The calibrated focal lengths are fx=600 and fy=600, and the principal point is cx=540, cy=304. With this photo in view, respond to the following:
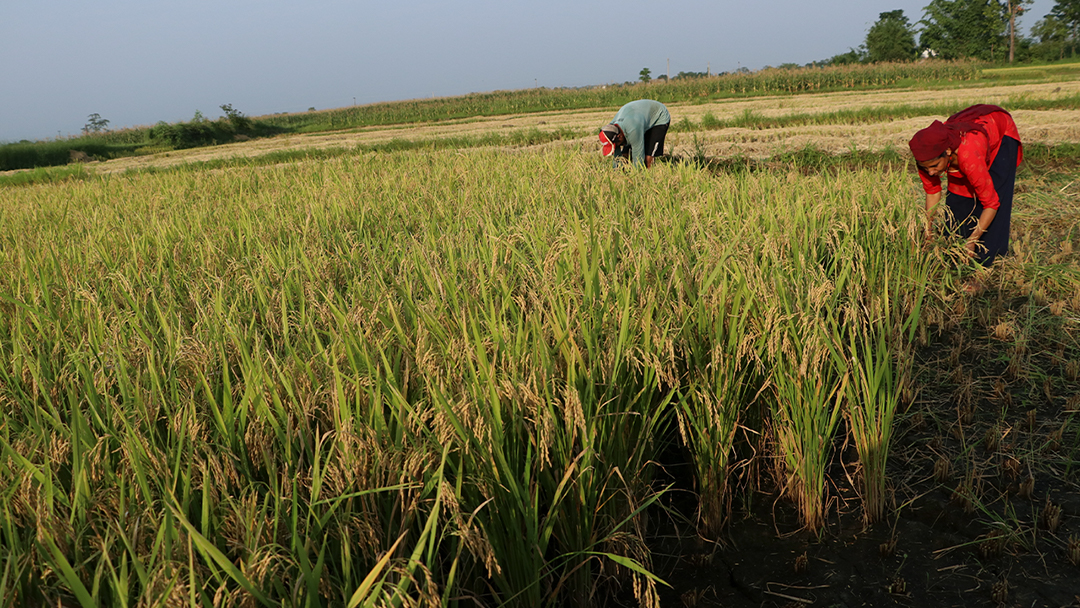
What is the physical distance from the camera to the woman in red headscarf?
127 inches

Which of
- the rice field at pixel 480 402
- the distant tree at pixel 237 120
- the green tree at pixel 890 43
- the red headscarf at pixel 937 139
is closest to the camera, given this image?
the rice field at pixel 480 402

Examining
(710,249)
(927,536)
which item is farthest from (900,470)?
(710,249)

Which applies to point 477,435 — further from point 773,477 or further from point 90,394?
point 773,477

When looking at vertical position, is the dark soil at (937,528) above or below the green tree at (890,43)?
below

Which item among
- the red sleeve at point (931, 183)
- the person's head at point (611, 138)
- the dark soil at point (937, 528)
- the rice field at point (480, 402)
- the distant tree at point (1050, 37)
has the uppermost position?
the distant tree at point (1050, 37)

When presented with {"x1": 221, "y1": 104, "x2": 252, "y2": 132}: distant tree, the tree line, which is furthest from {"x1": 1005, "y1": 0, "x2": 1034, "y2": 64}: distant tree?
{"x1": 221, "y1": 104, "x2": 252, "y2": 132}: distant tree

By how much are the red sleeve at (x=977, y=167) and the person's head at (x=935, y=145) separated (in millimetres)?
80

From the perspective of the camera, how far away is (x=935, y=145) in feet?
10.4

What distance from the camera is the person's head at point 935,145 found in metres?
3.17

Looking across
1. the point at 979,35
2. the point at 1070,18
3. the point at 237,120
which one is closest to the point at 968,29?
the point at 979,35

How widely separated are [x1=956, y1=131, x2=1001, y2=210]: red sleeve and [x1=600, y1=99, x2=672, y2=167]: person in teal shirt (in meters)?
3.56

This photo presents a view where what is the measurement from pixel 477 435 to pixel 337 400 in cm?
34

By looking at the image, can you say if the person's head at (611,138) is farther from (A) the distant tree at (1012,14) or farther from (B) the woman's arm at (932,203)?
(A) the distant tree at (1012,14)

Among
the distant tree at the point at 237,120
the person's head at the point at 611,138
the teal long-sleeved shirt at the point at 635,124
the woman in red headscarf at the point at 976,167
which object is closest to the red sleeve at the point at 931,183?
the woman in red headscarf at the point at 976,167
